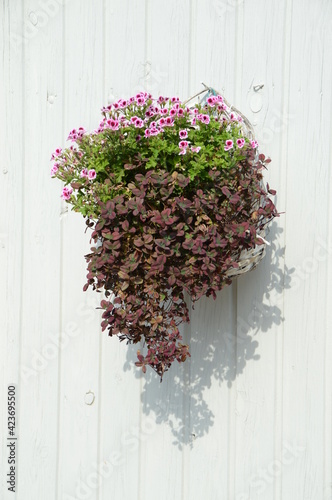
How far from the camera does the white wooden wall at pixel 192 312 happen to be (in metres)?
1.52

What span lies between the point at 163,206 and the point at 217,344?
20.8 inches

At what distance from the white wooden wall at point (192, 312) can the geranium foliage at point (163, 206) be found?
0.34 meters

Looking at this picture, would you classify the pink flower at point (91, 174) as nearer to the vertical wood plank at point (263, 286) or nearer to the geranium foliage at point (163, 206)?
the geranium foliage at point (163, 206)

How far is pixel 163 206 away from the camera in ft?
4.03

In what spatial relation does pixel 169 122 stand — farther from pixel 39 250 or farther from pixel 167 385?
pixel 167 385

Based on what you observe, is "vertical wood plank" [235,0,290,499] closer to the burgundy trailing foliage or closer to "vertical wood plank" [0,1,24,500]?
the burgundy trailing foliage

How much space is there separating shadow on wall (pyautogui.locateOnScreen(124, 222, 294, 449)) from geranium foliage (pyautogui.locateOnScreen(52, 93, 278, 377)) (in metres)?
0.31

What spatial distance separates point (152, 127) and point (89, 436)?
38.2 inches

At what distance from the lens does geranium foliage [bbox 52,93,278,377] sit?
1182mm

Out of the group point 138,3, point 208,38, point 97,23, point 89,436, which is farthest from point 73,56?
point 89,436

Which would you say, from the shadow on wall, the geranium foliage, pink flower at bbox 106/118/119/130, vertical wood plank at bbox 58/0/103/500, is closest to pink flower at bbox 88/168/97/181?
the geranium foliage

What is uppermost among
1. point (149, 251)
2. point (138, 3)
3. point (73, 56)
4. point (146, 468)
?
point (138, 3)

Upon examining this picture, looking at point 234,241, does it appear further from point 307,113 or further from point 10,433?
point 10,433

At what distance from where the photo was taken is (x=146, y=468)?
158 cm
